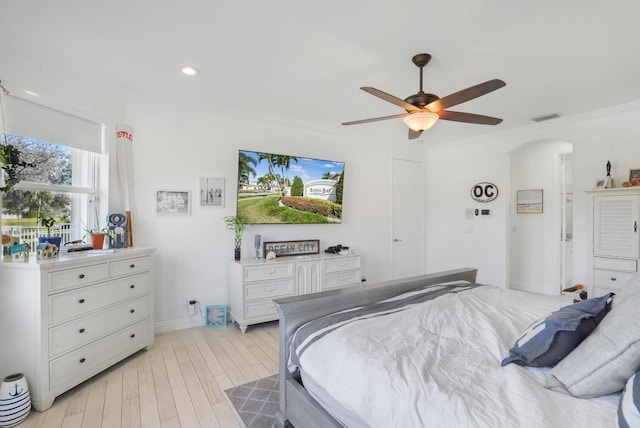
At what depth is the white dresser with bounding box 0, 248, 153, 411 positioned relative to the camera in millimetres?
2020

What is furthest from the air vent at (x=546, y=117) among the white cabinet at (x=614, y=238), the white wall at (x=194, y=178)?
the white wall at (x=194, y=178)

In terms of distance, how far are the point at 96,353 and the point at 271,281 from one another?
5.40 ft

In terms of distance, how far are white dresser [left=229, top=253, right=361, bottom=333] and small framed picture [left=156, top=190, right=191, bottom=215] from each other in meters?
0.83

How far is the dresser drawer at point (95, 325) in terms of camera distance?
83.4 inches

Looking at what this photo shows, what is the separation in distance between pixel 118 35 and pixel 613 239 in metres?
5.08

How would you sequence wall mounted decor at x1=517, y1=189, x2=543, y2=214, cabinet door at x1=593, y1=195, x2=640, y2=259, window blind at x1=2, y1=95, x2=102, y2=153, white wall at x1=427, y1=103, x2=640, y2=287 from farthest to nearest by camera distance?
wall mounted decor at x1=517, y1=189, x2=543, y2=214 → white wall at x1=427, y1=103, x2=640, y2=287 → cabinet door at x1=593, y1=195, x2=640, y2=259 → window blind at x1=2, y1=95, x2=102, y2=153

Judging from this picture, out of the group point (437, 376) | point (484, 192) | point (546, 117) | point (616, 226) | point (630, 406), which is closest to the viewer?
point (630, 406)

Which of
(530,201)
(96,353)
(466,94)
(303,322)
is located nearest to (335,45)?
(466,94)

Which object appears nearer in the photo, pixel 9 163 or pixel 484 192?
pixel 9 163

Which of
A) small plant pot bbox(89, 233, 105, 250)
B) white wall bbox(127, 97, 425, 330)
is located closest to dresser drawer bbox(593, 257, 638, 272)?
white wall bbox(127, 97, 425, 330)

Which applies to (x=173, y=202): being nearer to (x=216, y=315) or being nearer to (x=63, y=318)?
(x=216, y=315)

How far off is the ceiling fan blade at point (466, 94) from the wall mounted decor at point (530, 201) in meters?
3.92

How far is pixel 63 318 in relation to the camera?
2.15m

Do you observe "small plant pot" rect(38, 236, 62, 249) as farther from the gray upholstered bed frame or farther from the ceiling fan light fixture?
the ceiling fan light fixture
